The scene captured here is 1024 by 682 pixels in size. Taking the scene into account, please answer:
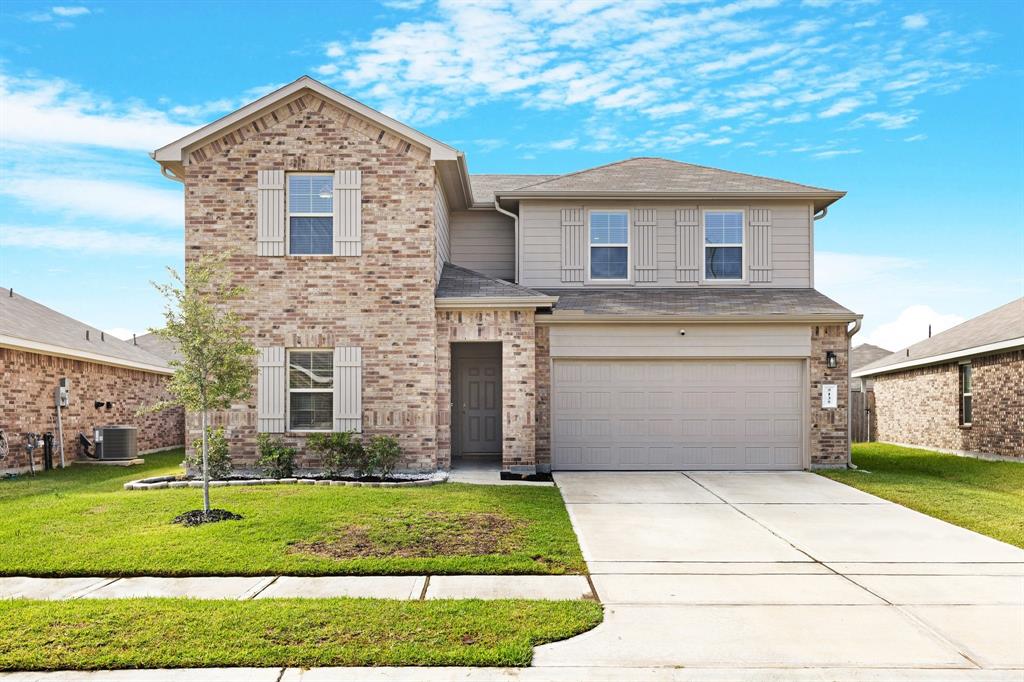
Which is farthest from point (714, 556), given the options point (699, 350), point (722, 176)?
point (722, 176)

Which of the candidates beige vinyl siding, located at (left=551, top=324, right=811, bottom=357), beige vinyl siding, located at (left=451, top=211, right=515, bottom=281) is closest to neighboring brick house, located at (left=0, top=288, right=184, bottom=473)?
beige vinyl siding, located at (left=451, top=211, right=515, bottom=281)

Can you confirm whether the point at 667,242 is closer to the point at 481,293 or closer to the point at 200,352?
the point at 481,293

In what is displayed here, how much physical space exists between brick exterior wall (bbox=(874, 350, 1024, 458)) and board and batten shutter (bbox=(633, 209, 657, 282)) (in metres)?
7.83

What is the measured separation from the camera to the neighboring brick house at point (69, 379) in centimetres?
1525

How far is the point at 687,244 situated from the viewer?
1631 centimetres

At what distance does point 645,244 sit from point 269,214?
7518mm

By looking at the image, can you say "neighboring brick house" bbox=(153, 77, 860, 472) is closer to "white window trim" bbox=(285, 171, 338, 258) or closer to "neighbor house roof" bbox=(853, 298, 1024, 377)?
"white window trim" bbox=(285, 171, 338, 258)

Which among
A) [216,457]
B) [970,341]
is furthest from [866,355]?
[216,457]

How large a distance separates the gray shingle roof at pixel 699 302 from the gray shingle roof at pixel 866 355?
15017 mm

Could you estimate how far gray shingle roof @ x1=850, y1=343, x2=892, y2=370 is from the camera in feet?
96.7

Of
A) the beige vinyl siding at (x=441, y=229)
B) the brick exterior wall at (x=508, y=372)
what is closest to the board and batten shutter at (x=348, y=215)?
the beige vinyl siding at (x=441, y=229)

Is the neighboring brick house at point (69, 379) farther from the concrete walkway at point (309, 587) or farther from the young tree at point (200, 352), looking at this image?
the concrete walkway at point (309, 587)

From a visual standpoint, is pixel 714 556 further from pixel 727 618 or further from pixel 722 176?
pixel 722 176

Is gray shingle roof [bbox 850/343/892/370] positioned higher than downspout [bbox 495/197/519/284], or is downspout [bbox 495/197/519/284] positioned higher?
downspout [bbox 495/197/519/284]
